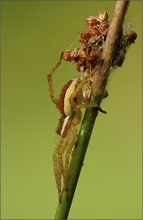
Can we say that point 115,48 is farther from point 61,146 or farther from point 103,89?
point 61,146

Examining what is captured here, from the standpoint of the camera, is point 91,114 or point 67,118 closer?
point 91,114

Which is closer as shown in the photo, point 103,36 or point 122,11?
point 122,11

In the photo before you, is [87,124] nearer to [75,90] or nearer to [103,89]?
[103,89]

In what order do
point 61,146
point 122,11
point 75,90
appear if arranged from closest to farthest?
1. point 122,11
2. point 75,90
3. point 61,146

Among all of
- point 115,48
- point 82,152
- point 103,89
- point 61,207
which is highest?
point 115,48

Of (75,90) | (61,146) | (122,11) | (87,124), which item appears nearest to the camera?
(122,11)

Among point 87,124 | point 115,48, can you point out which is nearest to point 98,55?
point 115,48

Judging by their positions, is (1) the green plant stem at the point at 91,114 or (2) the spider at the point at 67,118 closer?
(1) the green plant stem at the point at 91,114

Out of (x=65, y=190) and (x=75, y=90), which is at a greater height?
(x=75, y=90)
